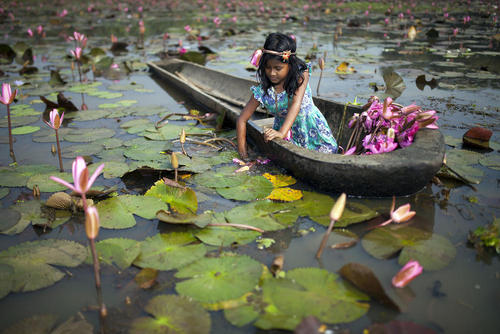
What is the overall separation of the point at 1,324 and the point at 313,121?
7.30 feet

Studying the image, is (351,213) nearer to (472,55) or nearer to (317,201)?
(317,201)

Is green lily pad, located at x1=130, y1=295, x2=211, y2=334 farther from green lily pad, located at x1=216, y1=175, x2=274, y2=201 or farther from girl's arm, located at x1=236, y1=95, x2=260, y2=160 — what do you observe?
girl's arm, located at x1=236, y1=95, x2=260, y2=160

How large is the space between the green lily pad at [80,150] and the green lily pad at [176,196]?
1066 mm

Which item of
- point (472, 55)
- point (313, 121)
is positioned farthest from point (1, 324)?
point (472, 55)

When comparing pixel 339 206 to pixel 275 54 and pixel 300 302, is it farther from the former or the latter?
pixel 275 54

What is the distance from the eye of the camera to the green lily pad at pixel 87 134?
132 inches

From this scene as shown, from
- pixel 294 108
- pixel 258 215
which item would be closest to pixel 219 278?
pixel 258 215

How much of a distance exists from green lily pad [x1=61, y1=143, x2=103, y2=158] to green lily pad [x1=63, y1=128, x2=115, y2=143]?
13 centimetres

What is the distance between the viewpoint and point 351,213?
1.99 meters

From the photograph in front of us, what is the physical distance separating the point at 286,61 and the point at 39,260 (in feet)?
6.09

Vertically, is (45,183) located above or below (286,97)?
below

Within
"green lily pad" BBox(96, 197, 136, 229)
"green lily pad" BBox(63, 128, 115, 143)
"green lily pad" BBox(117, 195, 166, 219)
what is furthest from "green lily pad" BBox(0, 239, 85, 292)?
"green lily pad" BBox(63, 128, 115, 143)

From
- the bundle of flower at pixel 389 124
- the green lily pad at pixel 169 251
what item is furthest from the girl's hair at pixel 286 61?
the green lily pad at pixel 169 251

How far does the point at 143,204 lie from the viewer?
2211 mm
